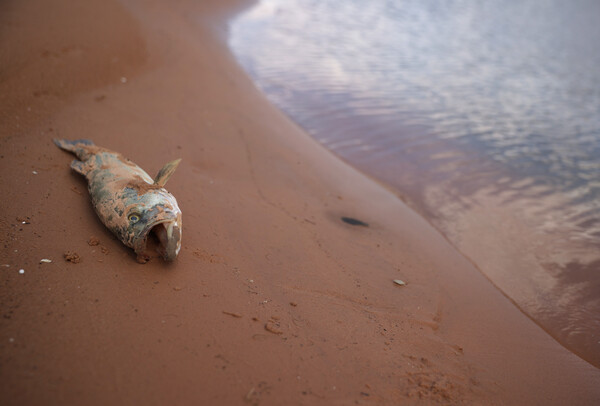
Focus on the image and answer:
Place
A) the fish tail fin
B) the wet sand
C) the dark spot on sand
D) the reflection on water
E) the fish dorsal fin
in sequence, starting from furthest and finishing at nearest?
the reflection on water, the dark spot on sand, the fish tail fin, the fish dorsal fin, the wet sand

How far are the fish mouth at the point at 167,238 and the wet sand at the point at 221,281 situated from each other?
0.15 meters

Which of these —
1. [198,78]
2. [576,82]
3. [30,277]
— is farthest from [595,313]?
[576,82]

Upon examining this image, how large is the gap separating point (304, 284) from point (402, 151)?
13.8ft

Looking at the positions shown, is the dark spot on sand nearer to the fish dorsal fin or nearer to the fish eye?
the fish dorsal fin

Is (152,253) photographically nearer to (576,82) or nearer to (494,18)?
(576,82)

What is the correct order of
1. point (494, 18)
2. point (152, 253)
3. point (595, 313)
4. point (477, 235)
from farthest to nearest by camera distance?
1. point (494, 18)
2. point (477, 235)
3. point (595, 313)
4. point (152, 253)

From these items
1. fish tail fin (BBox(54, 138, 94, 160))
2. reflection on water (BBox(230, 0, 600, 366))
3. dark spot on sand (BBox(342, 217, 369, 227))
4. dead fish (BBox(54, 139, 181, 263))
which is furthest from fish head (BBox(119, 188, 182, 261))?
reflection on water (BBox(230, 0, 600, 366))

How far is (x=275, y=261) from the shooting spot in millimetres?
3848

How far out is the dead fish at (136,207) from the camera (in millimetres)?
3189

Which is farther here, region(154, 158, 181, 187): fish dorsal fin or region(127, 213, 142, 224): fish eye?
region(154, 158, 181, 187): fish dorsal fin

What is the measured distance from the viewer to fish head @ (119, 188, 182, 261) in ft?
10.4

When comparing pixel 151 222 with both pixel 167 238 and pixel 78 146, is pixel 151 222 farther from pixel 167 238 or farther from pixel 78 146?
pixel 78 146

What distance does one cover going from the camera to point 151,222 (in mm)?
3160

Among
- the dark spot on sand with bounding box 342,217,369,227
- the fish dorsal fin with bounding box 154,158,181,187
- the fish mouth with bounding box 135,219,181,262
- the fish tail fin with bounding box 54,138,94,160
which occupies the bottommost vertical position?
the dark spot on sand with bounding box 342,217,369,227
